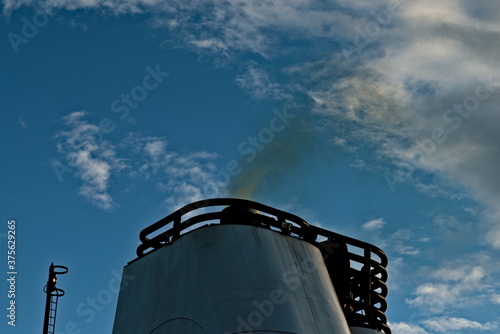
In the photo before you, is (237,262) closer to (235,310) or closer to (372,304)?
(235,310)

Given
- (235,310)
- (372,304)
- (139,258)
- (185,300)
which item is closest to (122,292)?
(139,258)

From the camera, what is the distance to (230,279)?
20.7 meters

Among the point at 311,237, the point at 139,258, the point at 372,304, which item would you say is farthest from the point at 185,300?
the point at 372,304

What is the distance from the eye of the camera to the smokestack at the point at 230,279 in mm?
20125

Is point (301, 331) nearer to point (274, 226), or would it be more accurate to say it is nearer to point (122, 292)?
point (274, 226)

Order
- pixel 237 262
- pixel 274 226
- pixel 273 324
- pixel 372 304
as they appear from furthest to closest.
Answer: pixel 372 304, pixel 274 226, pixel 237 262, pixel 273 324

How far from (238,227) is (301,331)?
3737mm

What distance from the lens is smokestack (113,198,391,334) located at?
2012cm

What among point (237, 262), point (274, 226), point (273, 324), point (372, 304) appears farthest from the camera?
point (372, 304)

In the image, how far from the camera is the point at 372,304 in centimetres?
2728

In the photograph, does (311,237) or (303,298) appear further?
(311,237)

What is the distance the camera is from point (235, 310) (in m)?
19.9

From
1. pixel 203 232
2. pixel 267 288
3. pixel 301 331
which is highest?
pixel 203 232

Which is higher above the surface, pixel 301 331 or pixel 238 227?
pixel 238 227
